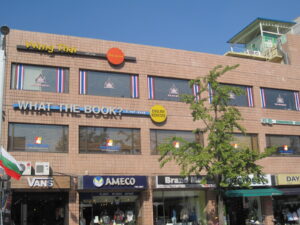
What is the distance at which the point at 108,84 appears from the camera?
25672mm

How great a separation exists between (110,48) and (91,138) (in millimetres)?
6036

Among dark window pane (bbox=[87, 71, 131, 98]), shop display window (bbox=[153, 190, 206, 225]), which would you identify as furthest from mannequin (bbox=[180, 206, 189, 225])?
dark window pane (bbox=[87, 71, 131, 98])

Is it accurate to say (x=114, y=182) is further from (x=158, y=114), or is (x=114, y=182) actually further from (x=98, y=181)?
(x=158, y=114)

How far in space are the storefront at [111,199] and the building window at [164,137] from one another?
2535 millimetres

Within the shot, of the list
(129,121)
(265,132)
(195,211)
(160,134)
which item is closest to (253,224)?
(195,211)

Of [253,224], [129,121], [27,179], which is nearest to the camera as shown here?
[27,179]

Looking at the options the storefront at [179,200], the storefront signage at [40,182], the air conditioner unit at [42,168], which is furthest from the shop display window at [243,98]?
the storefront signage at [40,182]

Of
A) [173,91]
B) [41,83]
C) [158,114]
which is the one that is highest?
[173,91]

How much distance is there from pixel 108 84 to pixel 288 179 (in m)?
14.3

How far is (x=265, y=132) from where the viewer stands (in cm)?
2953

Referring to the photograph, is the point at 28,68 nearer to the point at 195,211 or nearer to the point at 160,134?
the point at 160,134

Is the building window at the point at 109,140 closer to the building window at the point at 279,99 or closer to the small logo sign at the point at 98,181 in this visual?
the small logo sign at the point at 98,181

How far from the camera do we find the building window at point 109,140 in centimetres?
2411

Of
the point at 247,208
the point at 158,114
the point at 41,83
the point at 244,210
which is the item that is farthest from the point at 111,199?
the point at 247,208
